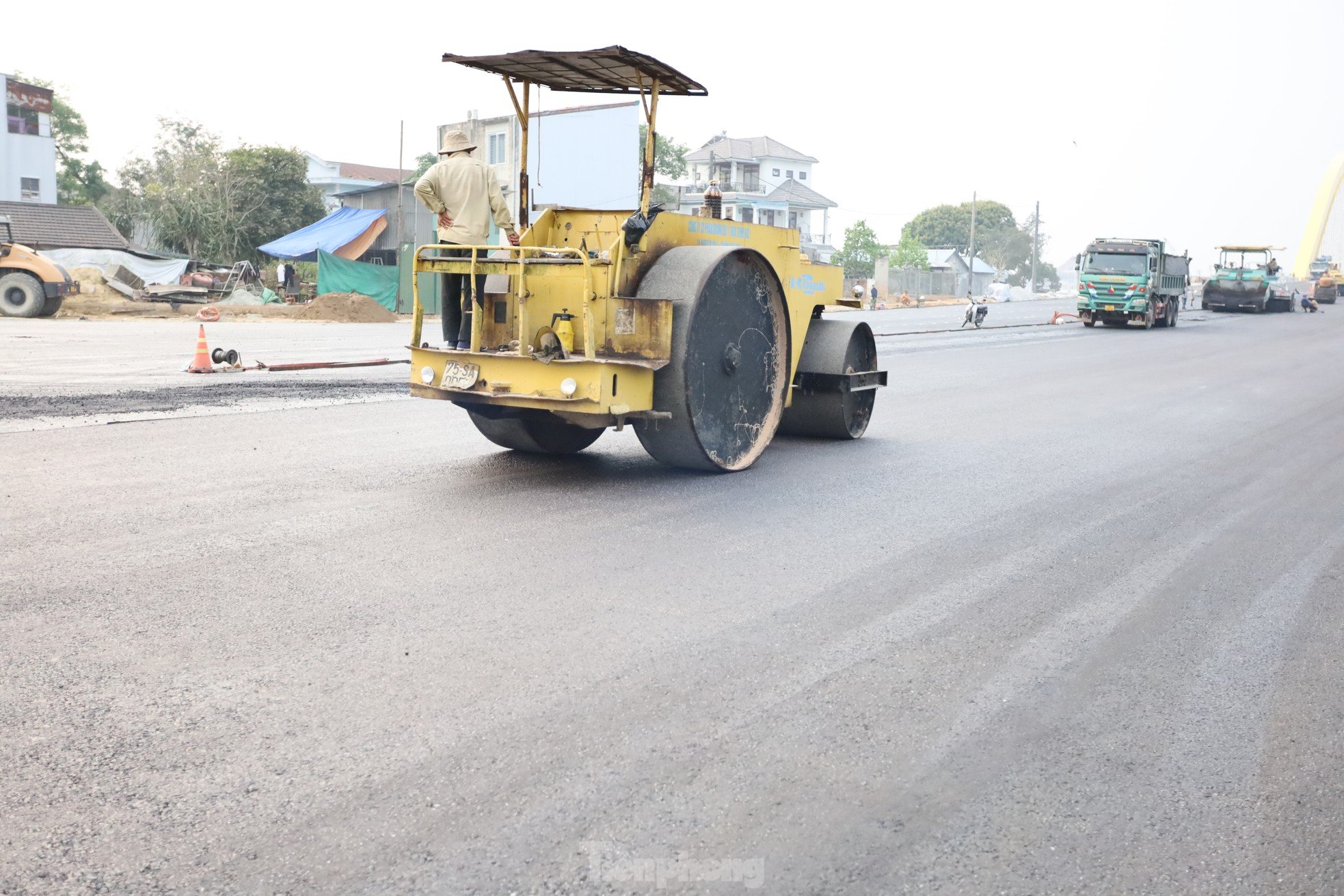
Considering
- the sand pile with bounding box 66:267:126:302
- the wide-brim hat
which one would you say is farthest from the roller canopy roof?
A: the sand pile with bounding box 66:267:126:302

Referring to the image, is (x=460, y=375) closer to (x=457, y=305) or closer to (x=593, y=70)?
(x=457, y=305)

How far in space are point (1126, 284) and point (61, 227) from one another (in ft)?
116

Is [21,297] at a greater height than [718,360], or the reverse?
[718,360]

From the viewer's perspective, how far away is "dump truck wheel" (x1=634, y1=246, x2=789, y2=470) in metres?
7.62

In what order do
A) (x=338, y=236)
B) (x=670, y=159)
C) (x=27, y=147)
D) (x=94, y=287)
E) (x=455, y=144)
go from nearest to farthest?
(x=455, y=144)
(x=94, y=287)
(x=338, y=236)
(x=27, y=147)
(x=670, y=159)

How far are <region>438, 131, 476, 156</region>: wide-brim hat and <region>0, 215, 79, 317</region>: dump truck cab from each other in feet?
70.0

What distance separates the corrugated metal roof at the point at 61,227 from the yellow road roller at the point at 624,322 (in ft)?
127

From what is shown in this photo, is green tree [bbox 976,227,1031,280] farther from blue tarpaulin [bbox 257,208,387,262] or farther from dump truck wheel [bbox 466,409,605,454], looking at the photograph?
dump truck wheel [bbox 466,409,605,454]

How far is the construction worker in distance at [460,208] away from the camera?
8141 mm

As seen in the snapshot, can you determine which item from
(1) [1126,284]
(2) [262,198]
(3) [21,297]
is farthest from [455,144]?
(2) [262,198]

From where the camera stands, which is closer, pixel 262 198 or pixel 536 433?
pixel 536 433

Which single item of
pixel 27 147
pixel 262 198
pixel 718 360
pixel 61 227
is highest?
pixel 27 147

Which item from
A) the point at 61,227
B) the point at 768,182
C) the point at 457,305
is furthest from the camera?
the point at 768,182

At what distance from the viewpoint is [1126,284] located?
3212cm
